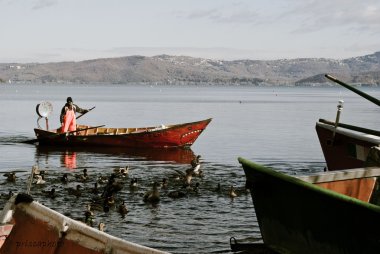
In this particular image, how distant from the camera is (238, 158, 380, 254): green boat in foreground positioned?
9.77m

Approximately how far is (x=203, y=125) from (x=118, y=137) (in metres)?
5.08

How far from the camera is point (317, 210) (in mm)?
10445

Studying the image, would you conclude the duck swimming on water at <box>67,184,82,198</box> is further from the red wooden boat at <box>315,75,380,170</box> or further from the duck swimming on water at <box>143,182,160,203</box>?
the red wooden boat at <box>315,75,380,170</box>

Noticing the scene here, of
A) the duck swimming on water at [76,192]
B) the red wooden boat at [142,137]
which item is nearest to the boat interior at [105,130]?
the red wooden boat at [142,137]

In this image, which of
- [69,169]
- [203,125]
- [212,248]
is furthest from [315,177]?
[203,125]

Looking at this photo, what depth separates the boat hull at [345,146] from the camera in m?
20.3

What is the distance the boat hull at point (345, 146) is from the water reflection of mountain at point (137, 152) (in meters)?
11.8

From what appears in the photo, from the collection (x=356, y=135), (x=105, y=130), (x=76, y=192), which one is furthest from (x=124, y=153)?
(x=356, y=135)

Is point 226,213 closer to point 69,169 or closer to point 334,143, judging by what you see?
point 334,143

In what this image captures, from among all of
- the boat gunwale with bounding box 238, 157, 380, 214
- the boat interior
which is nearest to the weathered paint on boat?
the boat gunwale with bounding box 238, 157, 380, 214

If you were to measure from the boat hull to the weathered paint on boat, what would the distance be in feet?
38.3

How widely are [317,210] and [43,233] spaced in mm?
4601

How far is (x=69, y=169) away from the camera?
30.7 metres

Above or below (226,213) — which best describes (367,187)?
above
